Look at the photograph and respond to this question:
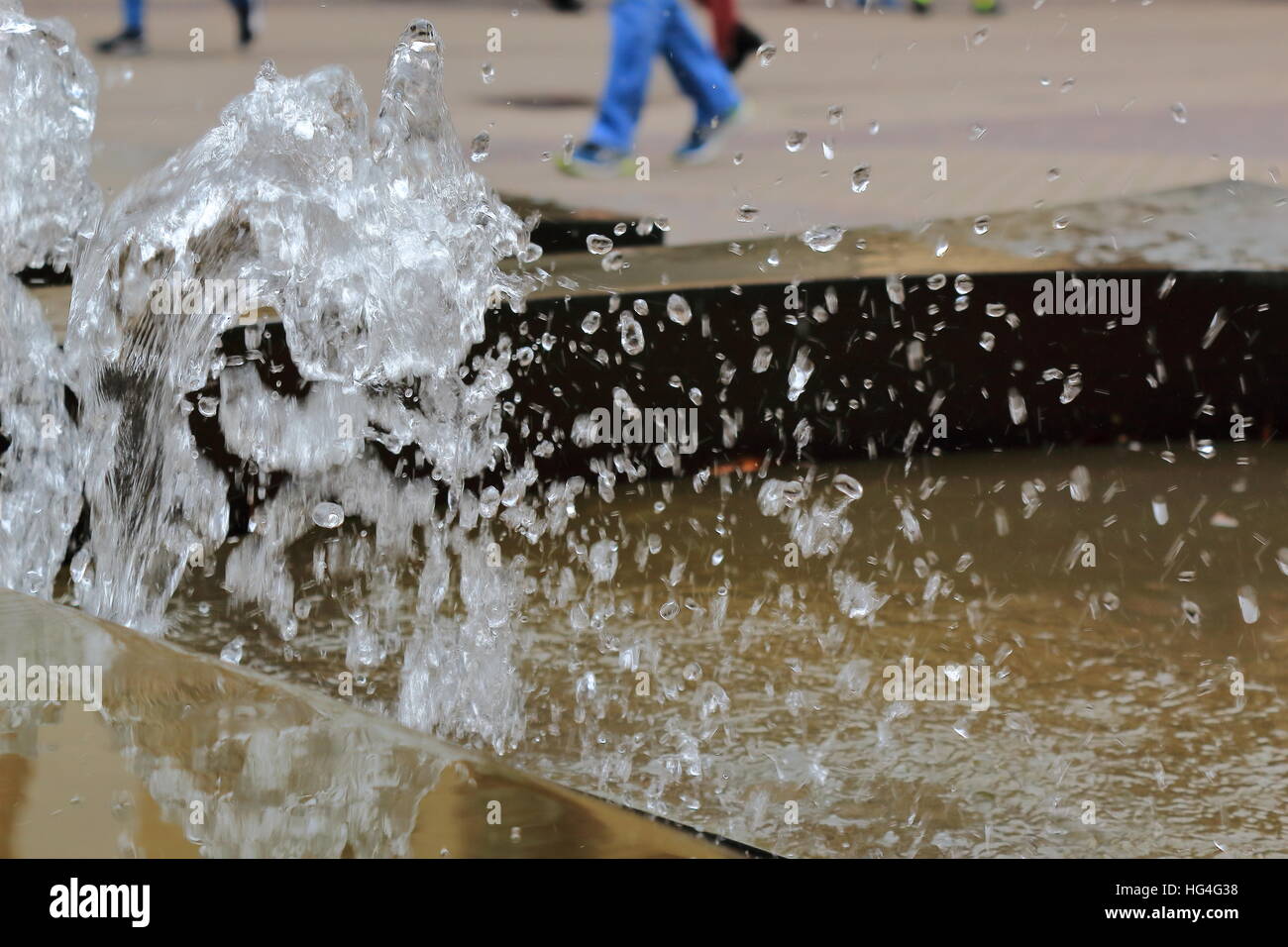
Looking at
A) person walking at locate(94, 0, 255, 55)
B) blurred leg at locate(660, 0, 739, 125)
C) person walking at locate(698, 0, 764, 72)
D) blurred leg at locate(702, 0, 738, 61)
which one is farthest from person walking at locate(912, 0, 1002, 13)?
person walking at locate(94, 0, 255, 55)

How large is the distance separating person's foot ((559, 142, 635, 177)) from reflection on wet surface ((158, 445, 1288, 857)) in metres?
4.09

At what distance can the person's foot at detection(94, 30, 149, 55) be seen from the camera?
32.3 ft

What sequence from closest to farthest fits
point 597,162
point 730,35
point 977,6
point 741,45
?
point 597,162 → point 730,35 → point 741,45 → point 977,6

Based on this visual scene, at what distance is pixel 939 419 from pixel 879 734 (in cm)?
122

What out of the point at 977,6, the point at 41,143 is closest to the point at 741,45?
the point at 977,6

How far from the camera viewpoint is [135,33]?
1008cm

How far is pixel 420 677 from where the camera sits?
91.4 inches

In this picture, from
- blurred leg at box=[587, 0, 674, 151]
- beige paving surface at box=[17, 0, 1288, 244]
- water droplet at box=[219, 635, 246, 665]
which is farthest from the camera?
blurred leg at box=[587, 0, 674, 151]

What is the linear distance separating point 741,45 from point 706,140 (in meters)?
1.34

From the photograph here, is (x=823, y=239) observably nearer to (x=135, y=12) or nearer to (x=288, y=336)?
(x=288, y=336)

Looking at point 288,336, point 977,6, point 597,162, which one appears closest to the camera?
point 288,336

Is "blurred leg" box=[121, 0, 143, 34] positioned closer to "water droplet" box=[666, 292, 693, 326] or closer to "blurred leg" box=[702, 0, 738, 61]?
"blurred leg" box=[702, 0, 738, 61]

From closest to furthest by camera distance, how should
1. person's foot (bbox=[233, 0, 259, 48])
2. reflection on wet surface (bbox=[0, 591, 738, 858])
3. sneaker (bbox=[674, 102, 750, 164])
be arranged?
1. reflection on wet surface (bbox=[0, 591, 738, 858])
2. sneaker (bbox=[674, 102, 750, 164])
3. person's foot (bbox=[233, 0, 259, 48])

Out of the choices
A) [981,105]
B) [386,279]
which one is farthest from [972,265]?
[981,105]
